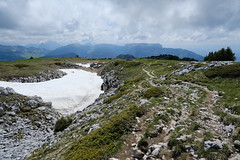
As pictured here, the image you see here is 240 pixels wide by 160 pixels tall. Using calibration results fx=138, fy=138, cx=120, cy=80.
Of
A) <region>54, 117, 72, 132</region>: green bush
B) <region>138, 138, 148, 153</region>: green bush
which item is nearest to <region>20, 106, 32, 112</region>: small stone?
<region>54, 117, 72, 132</region>: green bush

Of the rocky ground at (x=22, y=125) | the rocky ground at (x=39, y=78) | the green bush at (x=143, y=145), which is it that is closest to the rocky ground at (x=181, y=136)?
the green bush at (x=143, y=145)

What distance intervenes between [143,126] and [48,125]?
794 inches

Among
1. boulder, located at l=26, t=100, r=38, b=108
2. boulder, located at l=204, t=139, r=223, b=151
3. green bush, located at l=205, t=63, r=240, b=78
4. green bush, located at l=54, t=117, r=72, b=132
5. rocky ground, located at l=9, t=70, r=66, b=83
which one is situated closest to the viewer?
boulder, located at l=204, t=139, r=223, b=151

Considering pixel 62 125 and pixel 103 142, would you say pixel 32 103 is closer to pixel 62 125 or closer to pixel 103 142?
pixel 62 125

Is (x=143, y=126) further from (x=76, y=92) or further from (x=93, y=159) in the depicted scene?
(x=76, y=92)

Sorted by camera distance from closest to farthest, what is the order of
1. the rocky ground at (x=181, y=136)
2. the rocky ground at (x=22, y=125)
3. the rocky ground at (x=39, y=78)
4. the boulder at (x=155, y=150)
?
the rocky ground at (x=181, y=136) < the boulder at (x=155, y=150) < the rocky ground at (x=22, y=125) < the rocky ground at (x=39, y=78)

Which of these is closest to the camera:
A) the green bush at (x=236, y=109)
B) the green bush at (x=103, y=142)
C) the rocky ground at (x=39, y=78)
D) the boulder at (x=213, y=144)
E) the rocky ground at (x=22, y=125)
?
the boulder at (x=213, y=144)

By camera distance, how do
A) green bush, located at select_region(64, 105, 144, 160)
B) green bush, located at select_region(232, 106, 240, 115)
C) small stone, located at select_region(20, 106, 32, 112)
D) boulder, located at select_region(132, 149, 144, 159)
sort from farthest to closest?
small stone, located at select_region(20, 106, 32, 112) → green bush, located at select_region(232, 106, 240, 115) → green bush, located at select_region(64, 105, 144, 160) → boulder, located at select_region(132, 149, 144, 159)

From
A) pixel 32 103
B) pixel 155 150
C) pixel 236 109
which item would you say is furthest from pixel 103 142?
pixel 32 103

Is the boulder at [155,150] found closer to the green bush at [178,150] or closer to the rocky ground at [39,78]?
the green bush at [178,150]

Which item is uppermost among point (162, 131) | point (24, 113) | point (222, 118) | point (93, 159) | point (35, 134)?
point (222, 118)

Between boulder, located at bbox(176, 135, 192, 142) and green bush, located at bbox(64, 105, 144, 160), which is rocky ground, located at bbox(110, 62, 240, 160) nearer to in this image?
boulder, located at bbox(176, 135, 192, 142)

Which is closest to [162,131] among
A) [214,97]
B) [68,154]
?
[68,154]

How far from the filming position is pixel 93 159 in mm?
8969
